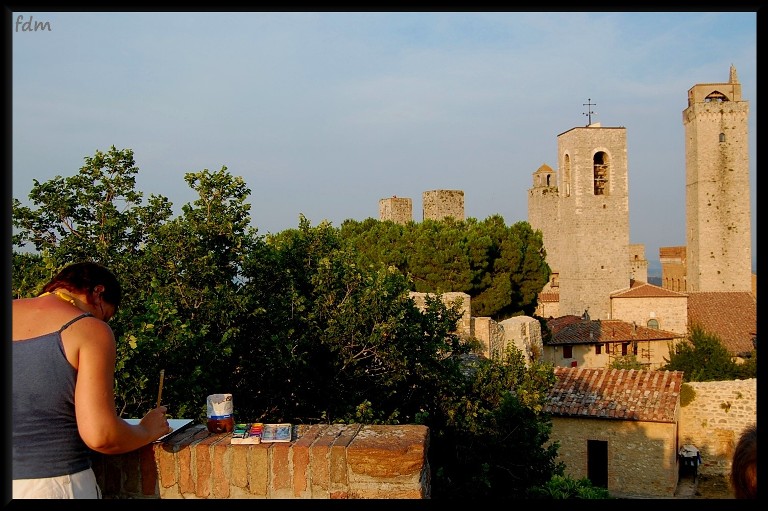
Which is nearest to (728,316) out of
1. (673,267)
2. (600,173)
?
(600,173)

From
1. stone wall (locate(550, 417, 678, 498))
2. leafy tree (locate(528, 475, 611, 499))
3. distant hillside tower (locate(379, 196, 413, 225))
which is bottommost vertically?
stone wall (locate(550, 417, 678, 498))

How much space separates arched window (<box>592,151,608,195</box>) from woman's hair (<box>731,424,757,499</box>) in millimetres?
39982

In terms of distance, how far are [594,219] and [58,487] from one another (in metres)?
39.7

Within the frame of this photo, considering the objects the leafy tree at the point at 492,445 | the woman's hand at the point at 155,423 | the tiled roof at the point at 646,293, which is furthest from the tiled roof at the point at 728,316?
the woman's hand at the point at 155,423

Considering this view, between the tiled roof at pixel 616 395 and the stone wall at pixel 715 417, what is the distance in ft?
3.41

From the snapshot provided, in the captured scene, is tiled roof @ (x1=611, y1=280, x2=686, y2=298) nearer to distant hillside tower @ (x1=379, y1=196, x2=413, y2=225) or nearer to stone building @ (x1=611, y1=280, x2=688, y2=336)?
stone building @ (x1=611, y1=280, x2=688, y2=336)

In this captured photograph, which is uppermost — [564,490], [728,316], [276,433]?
[276,433]

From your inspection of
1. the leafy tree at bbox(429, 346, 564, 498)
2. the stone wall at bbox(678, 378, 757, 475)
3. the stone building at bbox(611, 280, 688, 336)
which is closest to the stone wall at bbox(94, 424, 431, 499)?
the leafy tree at bbox(429, 346, 564, 498)

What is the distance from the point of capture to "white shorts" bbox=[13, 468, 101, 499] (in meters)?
2.10

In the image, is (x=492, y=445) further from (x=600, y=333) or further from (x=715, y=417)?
(x=600, y=333)

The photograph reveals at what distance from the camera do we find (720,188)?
47.1 m

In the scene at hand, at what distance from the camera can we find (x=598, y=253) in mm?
39438
